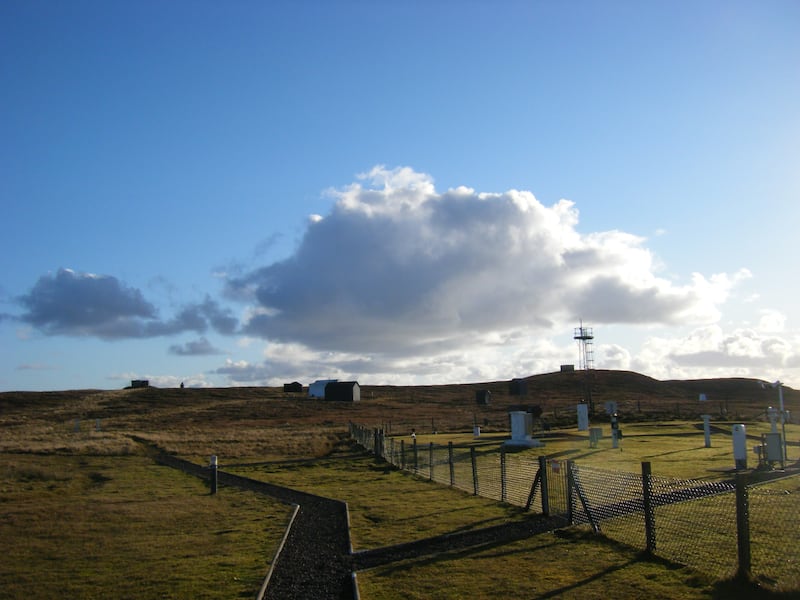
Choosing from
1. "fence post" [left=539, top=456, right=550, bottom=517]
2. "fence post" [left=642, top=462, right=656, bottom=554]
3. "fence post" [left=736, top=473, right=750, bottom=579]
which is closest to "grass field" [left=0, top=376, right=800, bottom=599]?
"fence post" [left=642, top=462, right=656, bottom=554]

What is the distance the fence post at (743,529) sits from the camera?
334 inches

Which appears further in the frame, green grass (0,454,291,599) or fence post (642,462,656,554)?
fence post (642,462,656,554)

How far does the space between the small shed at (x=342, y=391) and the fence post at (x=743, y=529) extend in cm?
8819

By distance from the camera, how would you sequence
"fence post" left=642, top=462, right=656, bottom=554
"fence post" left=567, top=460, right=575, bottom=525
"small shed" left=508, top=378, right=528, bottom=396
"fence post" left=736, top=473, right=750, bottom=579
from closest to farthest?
"fence post" left=736, top=473, right=750, bottom=579 → "fence post" left=642, top=462, right=656, bottom=554 → "fence post" left=567, top=460, right=575, bottom=525 → "small shed" left=508, top=378, right=528, bottom=396

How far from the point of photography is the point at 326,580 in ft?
33.0

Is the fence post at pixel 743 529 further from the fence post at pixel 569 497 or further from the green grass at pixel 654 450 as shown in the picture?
the green grass at pixel 654 450

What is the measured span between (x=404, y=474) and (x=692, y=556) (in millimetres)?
15158

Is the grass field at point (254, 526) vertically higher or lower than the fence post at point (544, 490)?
lower

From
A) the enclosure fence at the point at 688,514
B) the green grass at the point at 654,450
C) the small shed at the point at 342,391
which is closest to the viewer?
the enclosure fence at the point at 688,514

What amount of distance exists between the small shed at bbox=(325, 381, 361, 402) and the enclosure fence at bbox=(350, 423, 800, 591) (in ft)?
254

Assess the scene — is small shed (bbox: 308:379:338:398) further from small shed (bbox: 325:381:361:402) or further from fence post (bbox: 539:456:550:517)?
fence post (bbox: 539:456:550:517)

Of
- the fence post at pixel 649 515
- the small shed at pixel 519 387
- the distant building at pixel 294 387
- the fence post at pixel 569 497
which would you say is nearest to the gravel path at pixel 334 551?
the fence post at pixel 569 497

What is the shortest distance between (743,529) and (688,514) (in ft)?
15.4

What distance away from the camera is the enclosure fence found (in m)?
8.99
